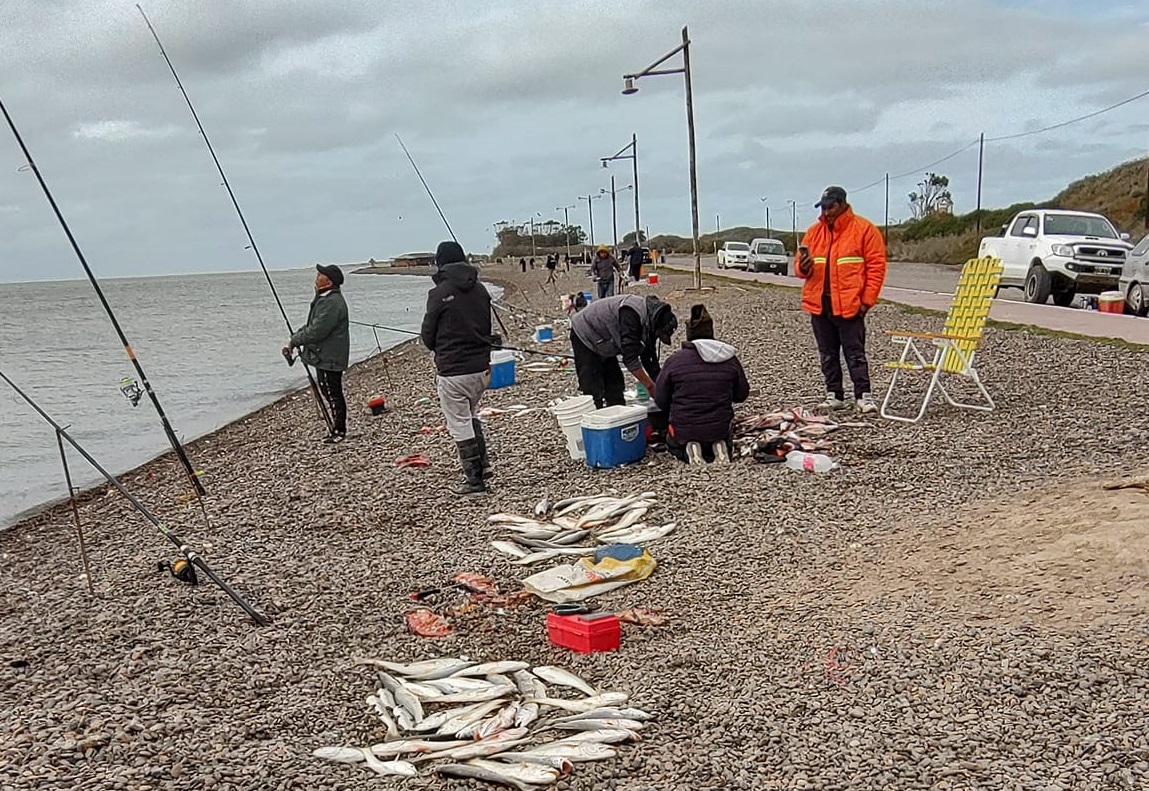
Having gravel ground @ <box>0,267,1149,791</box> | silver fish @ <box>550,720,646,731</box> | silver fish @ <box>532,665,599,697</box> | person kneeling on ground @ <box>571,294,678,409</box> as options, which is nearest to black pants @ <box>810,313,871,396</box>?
gravel ground @ <box>0,267,1149,791</box>

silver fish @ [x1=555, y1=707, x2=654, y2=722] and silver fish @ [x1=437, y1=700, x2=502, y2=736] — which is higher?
silver fish @ [x1=555, y1=707, x2=654, y2=722]

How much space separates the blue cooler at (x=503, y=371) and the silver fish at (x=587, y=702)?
1071 cm

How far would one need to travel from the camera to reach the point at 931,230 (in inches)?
2712

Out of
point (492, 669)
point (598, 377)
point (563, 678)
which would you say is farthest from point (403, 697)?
point (598, 377)

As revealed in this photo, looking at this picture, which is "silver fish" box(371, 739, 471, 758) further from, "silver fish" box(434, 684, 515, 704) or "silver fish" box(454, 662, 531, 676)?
"silver fish" box(454, 662, 531, 676)

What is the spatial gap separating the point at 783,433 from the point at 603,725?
189 inches

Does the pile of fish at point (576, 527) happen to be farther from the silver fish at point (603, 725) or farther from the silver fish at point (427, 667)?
the silver fish at point (603, 725)

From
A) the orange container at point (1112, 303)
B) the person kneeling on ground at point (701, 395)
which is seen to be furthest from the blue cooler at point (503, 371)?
the orange container at point (1112, 303)

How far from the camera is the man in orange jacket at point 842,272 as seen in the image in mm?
8891

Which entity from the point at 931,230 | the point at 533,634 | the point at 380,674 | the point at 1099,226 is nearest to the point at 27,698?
the point at 380,674

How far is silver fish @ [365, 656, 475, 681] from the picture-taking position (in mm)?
4891

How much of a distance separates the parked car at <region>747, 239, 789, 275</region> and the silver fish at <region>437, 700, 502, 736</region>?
137 feet

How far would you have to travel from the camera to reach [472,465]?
857 cm

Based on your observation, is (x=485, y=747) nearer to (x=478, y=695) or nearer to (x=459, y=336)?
(x=478, y=695)
